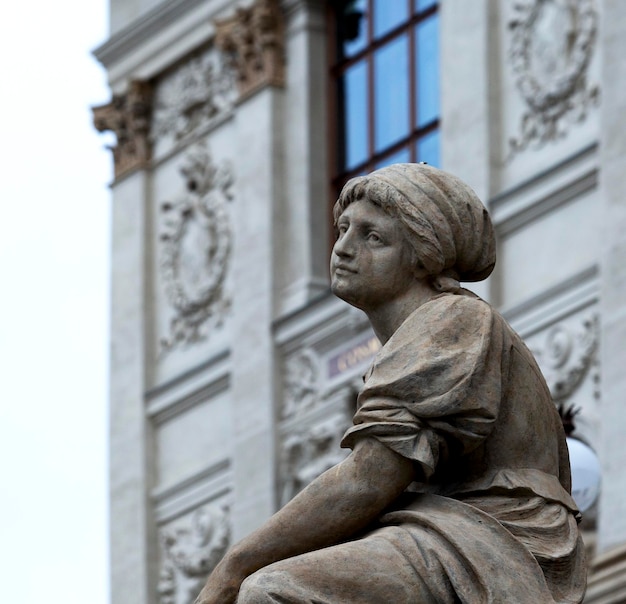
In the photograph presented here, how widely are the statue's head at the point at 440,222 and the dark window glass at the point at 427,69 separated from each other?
53.9ft

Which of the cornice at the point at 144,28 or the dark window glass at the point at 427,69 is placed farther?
the cornice at the point at 144,28

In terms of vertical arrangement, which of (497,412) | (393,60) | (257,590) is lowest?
(257,590)

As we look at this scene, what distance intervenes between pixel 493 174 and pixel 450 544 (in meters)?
15.7

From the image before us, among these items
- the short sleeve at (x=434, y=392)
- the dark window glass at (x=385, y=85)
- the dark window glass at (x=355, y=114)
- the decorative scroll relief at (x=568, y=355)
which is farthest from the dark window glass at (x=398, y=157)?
the short sleeve at (x=434, y=392)

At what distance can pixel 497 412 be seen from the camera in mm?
5938

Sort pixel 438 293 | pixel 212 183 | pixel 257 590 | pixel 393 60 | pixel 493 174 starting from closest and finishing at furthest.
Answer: pixel 257 590 → pixel 438 293 → pixel 493 174 → pixel 393 60 → pixel 212 183

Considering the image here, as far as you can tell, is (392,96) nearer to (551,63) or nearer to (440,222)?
(551,63)

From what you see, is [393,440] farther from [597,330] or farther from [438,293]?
[597,330]

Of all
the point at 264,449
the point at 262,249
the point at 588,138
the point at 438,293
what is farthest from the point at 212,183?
the point at 438,293

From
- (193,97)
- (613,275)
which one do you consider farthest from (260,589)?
(193,97)

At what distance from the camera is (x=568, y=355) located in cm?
1989

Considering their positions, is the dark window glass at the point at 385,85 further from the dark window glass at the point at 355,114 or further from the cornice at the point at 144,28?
the cornice at the point at 144,28

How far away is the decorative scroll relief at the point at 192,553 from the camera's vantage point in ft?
76.9

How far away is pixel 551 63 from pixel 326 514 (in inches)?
612
